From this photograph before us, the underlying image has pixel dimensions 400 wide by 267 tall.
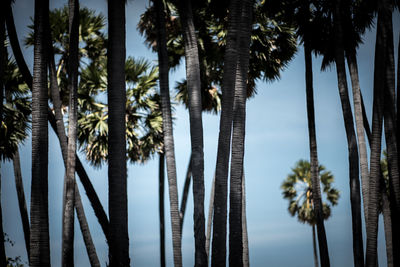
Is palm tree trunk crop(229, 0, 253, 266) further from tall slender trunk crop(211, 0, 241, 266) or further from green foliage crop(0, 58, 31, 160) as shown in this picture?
green foliage crop(0, 58, 31, 160)

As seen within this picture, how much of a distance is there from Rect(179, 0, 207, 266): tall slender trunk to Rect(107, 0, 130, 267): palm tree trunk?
2.78 meters

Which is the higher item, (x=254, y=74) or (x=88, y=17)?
(x=88, y=17)

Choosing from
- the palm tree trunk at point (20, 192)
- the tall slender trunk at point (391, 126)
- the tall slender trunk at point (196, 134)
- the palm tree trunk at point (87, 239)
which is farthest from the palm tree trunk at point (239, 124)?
the palm tree trunk at point (20, 192)

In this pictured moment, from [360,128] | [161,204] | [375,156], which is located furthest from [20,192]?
[375,156]

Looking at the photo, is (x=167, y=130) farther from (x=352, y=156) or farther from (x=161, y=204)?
(x=161, y=204)

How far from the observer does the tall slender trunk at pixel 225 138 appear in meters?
7.96

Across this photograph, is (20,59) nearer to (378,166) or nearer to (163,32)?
(163,32)

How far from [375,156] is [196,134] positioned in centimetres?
431

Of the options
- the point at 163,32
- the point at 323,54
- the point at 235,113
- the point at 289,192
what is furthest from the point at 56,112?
the point at 289,192

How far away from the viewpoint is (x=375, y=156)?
1014cm

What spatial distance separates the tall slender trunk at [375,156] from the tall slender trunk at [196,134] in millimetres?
3880

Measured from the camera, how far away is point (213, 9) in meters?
14.4

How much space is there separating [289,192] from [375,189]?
81.1 feet

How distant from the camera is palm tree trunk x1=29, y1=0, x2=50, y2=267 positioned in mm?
7688
